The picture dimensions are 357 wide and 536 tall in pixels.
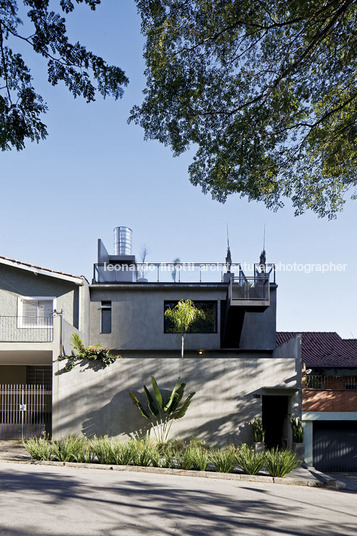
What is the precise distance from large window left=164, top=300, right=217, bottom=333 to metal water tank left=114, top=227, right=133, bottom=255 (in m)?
9.17

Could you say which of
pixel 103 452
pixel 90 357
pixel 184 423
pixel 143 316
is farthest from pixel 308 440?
pixel 90 357

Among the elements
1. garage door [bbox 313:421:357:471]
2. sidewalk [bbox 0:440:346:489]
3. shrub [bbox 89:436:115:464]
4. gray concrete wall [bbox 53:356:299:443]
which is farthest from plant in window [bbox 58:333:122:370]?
garage door [bbox 313:421:357:471]

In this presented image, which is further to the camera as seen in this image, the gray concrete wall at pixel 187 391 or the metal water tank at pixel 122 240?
the metal water tank at pixel 122 240

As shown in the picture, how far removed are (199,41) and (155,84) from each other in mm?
1125

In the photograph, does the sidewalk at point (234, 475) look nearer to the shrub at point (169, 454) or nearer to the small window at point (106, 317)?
the shrub at point (169, 454)

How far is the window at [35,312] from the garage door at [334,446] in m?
12.3

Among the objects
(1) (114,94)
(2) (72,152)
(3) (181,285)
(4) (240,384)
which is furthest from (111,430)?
(1) (114,94)

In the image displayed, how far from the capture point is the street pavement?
762 cm

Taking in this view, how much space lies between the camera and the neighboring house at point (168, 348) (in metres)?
17.8

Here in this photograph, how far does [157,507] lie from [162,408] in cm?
818

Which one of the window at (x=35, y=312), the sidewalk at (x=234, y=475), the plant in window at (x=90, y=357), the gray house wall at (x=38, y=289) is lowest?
the sidewalk at (x=234, y=475)

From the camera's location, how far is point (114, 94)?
7.12 metres

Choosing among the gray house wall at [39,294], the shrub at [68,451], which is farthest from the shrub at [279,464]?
the gray house wall at [39,294]

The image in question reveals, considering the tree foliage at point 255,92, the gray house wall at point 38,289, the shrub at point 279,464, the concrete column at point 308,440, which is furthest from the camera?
the gray house wall at point 38,289
